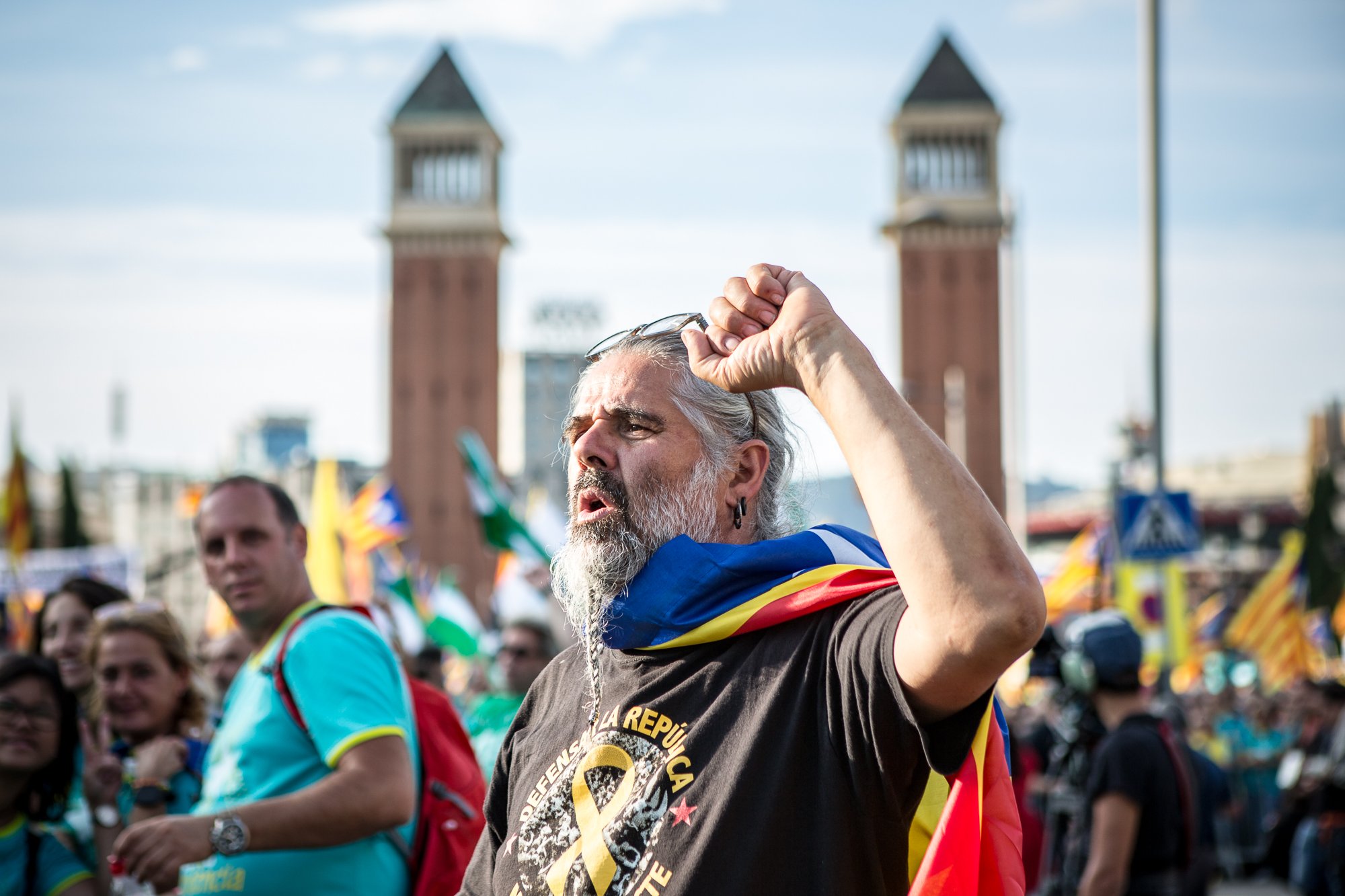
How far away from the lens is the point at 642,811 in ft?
6.36

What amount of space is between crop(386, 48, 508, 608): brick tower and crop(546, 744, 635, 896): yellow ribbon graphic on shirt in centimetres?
5170

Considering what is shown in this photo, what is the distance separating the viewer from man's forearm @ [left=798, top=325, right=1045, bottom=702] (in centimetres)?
157

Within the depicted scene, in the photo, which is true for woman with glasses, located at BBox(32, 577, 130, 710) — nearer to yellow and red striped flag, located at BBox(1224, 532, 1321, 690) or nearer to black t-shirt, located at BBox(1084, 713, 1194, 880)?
black t-shirt, located at BBox(1084, 713, 1194, 880)

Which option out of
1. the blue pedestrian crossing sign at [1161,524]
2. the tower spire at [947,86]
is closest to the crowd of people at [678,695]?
the blue pedestrian crossing sign at [1161,524]

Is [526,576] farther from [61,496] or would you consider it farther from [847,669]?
[61,496]

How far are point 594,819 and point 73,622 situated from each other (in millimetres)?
3803

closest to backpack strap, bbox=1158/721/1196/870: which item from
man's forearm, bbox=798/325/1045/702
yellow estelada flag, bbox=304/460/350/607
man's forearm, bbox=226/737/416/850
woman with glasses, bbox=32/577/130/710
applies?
man's forearm, bbox=226/737/416/850

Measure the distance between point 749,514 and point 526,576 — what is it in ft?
24.2

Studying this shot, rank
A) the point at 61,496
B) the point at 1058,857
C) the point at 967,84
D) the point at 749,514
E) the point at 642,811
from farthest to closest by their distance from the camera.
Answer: the point at 967,84
the point at 61,496
the point at 1058,857
the point at 749,514
the point at 642,811

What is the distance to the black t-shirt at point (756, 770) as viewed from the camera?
1.78m

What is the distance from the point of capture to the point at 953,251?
5422 cm

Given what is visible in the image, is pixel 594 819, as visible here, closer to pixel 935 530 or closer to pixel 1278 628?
pixel 935 530

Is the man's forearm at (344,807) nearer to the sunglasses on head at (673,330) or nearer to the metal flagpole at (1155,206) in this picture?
the sunglasses on head at (673,330)

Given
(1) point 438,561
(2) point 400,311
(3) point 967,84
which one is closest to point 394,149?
(2) point 400,311
